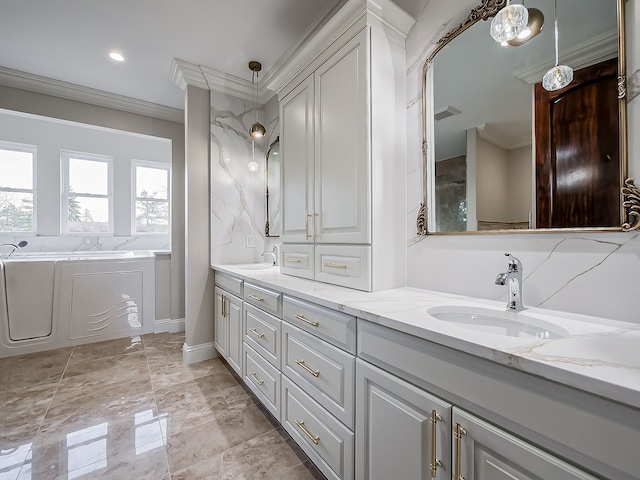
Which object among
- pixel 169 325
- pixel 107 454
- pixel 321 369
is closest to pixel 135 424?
pixel 107 454

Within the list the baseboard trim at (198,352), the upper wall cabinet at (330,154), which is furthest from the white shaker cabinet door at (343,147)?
the baseboard trim at (198,352)

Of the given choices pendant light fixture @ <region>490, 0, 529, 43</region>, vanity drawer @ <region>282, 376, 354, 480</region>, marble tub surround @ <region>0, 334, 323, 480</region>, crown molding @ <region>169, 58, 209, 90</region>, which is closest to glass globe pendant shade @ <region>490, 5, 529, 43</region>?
pendant light fixture @ <region>490, 0, 529, 43</region>

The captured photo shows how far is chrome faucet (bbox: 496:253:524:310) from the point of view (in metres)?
1.06

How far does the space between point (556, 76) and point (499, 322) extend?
95 cm

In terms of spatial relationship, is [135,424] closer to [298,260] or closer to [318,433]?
[318,433]

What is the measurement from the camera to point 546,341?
2.42 ft

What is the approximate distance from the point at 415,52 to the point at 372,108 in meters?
0.47

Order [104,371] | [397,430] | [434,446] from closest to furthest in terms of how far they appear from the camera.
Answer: [434,446] → [397,430] → [104,371]

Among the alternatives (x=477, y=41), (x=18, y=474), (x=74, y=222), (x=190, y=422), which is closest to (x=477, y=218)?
(x=477, y=41)

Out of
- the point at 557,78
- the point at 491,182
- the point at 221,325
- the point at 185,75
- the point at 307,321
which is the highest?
the point at 185,75

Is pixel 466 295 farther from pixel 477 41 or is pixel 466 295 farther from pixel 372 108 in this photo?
pixel 477 41

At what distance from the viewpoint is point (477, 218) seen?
1318mm

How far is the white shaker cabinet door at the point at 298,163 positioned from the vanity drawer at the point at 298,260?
5cm

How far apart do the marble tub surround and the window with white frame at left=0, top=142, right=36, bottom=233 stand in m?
2.17
